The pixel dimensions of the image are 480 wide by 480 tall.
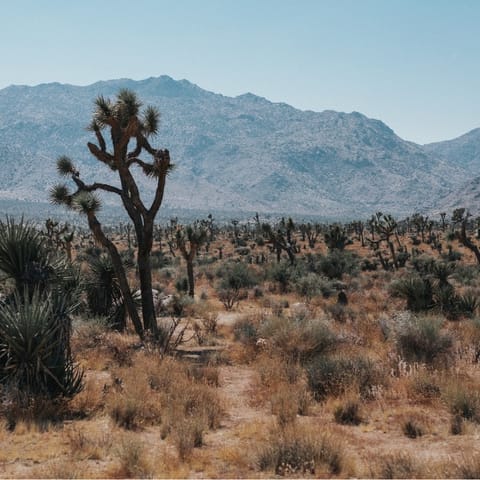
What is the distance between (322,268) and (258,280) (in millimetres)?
4910

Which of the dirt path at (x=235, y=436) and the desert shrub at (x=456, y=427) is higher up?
the desert shrub at (x=456, y=427)

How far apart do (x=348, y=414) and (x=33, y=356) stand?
4.82 m

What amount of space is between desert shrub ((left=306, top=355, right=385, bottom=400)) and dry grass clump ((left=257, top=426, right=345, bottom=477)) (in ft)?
8.21

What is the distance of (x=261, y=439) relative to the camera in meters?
7.79

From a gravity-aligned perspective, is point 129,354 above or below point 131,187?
below

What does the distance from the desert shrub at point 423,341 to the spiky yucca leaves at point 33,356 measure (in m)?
6.43

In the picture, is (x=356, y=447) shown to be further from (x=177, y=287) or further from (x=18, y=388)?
(x=177, y=287)

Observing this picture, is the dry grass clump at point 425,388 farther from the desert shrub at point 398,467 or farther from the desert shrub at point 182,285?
the desert shrub at point 182,285

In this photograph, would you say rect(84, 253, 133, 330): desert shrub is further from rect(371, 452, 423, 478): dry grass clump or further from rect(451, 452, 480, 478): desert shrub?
rect(451, 452, 480, 478): desert shrub

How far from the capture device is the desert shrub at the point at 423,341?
38.0ft

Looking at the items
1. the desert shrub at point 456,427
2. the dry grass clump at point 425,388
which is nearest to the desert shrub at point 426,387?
the dry grass clump at point 425,388

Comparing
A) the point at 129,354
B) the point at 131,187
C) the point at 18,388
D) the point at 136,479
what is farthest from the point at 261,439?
the point at 131,187

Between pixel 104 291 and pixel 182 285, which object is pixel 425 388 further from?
pixel 182 285

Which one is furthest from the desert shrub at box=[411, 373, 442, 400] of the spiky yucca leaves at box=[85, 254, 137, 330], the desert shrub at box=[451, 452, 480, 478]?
the spiky yucca leaves at box=[85, 254, 137, 330]
